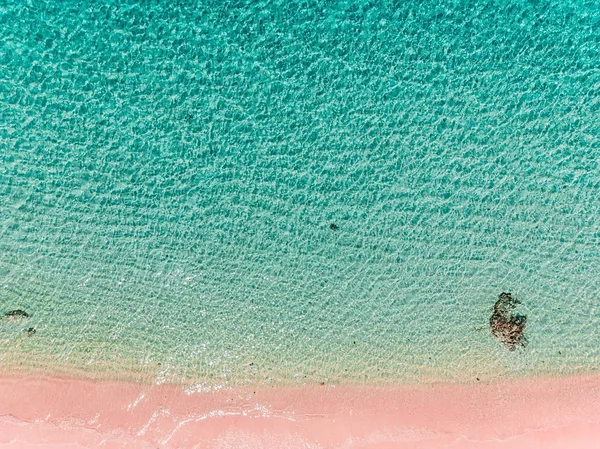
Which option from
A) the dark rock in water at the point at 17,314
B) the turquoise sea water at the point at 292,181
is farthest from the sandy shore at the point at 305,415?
the dark rock in water at the point at 17,314

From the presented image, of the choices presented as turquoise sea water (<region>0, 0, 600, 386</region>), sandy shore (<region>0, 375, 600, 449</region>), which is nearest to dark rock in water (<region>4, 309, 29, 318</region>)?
turquoise sea water (<region>0, 0, 600, 386</region>)

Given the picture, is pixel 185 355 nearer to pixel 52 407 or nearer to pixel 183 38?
pixel 52 407

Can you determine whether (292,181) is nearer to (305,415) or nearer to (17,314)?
(305,415)

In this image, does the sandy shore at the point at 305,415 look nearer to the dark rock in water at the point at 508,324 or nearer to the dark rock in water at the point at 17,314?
the dark rock in water at the point at 508,324

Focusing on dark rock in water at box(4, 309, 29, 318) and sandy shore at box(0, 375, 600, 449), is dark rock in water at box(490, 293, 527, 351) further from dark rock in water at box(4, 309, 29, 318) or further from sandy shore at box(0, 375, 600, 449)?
dark rock in water at box(4, 309, 29, 318)

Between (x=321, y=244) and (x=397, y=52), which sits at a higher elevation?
(x=397, y=52)

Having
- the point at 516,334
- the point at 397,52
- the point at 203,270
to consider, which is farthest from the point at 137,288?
the point at 516,334

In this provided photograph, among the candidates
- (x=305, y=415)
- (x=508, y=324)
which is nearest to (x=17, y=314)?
(x=305, y=415)
